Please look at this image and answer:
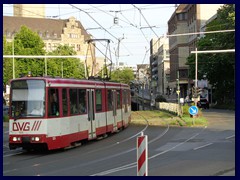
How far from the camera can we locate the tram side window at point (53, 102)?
705 inches

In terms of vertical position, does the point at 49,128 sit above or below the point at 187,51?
below

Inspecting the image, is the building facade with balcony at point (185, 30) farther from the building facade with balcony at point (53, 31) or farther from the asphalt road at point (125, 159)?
the asphalt road at point (125, 159)

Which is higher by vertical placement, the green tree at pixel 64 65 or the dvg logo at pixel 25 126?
the green tree at pixel 64 65

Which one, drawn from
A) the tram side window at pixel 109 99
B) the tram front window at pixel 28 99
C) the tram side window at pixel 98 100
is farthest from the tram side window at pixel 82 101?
the tram side window at pixel 109 99

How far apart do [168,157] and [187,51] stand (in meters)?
93.4

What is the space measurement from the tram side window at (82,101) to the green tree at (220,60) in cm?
3810

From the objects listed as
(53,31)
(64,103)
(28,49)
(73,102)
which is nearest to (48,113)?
(64,103)

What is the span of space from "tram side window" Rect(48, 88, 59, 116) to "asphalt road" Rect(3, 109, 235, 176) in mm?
1573

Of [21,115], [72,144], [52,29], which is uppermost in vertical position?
[52,29]

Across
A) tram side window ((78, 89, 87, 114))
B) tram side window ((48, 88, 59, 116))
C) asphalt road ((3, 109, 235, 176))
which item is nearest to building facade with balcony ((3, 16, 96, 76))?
tram side window ((78, 89, 87, 114))

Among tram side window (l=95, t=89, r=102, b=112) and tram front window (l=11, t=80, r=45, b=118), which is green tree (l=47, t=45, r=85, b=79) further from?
tram front window (l=11, t=80, r=45, b=118)

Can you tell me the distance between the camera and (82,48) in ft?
453
